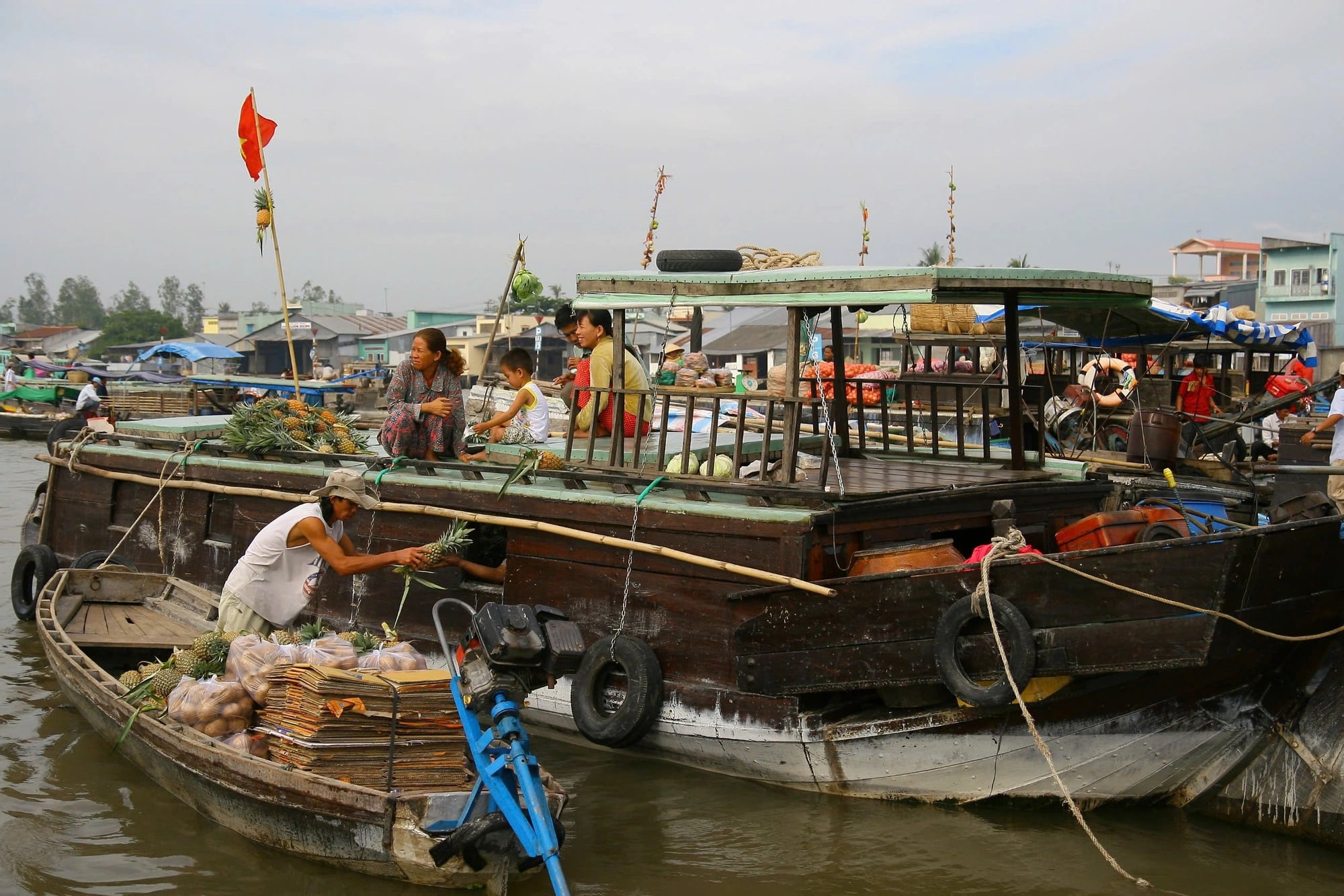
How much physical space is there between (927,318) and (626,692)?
7.24 meters

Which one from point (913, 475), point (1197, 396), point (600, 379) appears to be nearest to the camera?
point (600, 379)

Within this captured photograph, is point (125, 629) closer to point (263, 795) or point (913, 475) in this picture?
point (263, 795)

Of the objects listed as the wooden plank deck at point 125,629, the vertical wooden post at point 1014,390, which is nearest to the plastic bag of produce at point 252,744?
the wooden plank deck at point 125,629

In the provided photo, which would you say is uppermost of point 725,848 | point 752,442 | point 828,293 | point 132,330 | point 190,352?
point 132,330

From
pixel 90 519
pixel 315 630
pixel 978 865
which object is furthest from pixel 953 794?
pixel 90 519

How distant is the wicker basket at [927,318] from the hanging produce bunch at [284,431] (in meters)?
5.85

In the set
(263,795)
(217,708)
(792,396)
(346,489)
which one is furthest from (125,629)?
(792,396)

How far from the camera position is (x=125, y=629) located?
23.4 ft

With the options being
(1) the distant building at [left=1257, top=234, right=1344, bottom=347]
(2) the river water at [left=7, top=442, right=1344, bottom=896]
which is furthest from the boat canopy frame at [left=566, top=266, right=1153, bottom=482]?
(1) the distant building at [left=1257, top=234, right=1344, bottom=347]

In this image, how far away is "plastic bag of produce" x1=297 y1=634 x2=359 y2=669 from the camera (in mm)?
4949

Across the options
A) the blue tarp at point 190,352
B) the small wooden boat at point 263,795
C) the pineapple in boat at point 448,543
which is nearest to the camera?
the small wooden boat at point 263,795

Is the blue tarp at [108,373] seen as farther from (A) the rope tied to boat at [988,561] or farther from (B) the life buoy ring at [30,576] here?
(A) the rope tied to boat at [988,561]

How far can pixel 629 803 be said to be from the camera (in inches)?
223

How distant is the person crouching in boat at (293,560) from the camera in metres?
5.47
